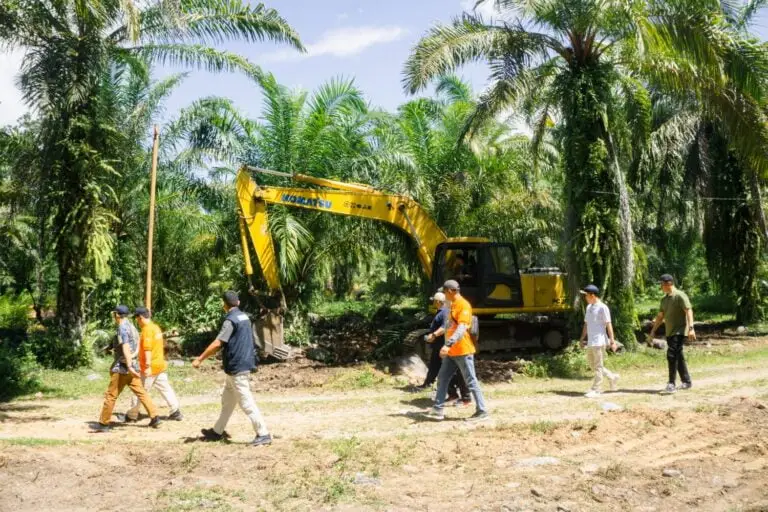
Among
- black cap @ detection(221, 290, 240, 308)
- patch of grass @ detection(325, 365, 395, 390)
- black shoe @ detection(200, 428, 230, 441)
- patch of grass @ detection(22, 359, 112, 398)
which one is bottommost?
black shoe @ detection(200, 428, 230, 441)

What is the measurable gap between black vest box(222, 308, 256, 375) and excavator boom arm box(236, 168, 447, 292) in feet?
21.5

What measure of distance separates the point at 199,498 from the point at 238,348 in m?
2.16

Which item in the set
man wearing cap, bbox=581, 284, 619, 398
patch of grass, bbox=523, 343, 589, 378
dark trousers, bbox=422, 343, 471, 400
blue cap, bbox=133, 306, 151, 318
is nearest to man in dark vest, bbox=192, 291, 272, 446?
blue cap, bbox=133, 306, 151, 318

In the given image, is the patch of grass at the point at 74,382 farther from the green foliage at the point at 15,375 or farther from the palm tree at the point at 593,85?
the palm tree at the point at 593,85

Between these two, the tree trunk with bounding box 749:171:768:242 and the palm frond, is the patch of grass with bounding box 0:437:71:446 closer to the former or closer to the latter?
the palm frond

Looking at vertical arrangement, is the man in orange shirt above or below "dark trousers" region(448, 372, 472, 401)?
above

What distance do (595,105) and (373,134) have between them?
6.19 meters

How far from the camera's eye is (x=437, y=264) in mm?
15930

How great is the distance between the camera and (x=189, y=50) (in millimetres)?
15320

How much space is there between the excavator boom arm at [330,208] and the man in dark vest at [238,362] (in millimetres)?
6564

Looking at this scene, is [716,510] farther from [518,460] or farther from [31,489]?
[31,489]

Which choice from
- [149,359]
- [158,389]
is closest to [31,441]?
[149,359]

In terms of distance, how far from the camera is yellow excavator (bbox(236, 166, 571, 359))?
51.2 feet

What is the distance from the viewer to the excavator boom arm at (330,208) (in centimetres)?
1547
